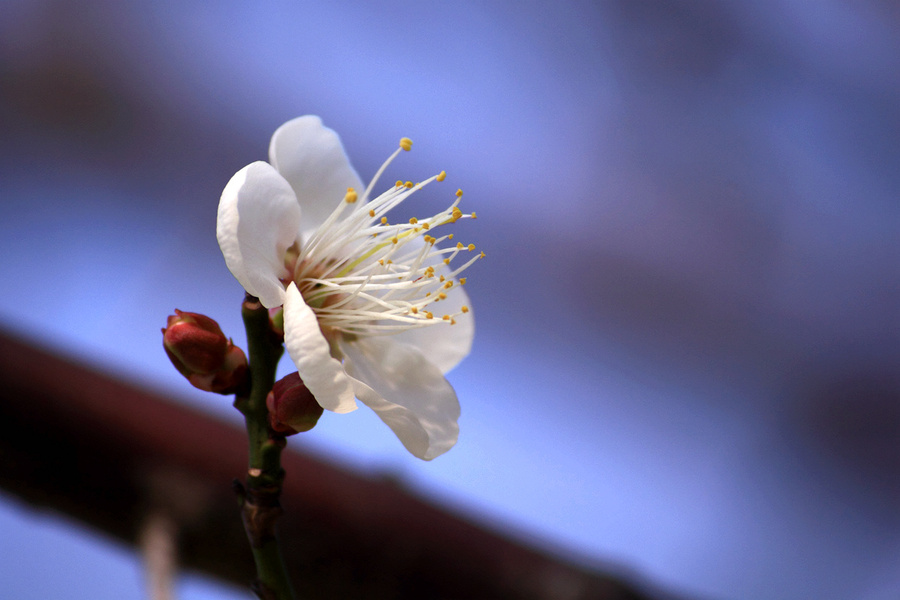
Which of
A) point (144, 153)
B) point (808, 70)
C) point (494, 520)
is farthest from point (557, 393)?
point (144, 153)

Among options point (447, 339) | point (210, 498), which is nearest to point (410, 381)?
point (447, 339)

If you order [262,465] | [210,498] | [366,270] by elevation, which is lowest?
[210,498]

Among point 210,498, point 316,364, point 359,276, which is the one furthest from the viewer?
point 210,498

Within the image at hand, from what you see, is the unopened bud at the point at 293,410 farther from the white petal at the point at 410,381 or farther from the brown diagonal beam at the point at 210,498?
the brown diagonal beam at the point at 210,498

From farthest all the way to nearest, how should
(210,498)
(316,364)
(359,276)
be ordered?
(210,498) < (359,276) < (316,364)

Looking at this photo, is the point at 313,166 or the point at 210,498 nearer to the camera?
the point at 313,166

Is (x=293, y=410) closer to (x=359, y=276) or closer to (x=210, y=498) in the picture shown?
(x=359, y=276)

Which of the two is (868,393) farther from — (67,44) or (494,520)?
(67,44)

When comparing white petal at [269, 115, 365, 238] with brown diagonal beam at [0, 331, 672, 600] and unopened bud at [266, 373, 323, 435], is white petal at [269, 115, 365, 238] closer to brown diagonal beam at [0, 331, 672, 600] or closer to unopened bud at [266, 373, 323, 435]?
unopened bud at [266, 373, 323, 435]
